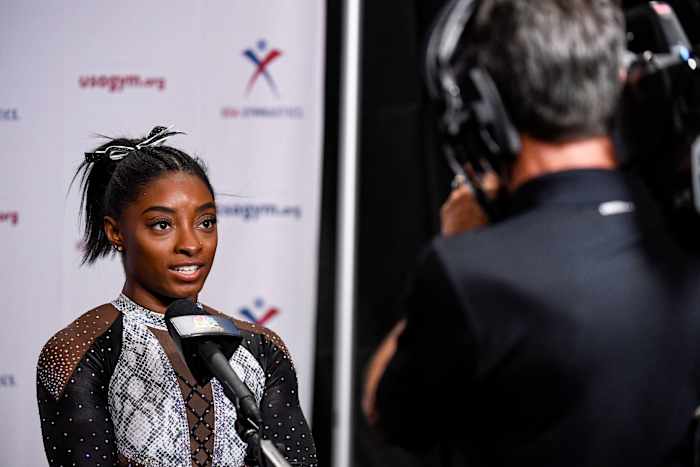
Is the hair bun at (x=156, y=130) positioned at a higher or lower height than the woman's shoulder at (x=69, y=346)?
higher

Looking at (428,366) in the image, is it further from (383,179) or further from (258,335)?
(383,179)

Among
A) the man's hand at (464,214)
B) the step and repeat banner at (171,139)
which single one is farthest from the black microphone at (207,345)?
the step and repeat banner at (171,139)

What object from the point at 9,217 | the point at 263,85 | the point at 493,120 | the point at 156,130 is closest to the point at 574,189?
the point at 493,120

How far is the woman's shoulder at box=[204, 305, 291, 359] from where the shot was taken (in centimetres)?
234

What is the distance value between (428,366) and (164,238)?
44.5 inches

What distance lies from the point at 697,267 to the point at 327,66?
1626 mm

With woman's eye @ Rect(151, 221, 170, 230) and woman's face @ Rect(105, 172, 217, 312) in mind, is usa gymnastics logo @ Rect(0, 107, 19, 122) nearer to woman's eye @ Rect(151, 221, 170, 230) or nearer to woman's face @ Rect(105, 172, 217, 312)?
woman's face @ Rect(105, 172, 217, 312)

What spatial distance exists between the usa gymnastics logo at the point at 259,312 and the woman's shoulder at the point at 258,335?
13 centimetres

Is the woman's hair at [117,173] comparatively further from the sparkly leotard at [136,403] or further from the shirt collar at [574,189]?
the shirt collar at [574,189]

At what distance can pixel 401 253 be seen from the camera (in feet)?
8.95

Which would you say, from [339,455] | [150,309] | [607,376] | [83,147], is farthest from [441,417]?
[83,147]

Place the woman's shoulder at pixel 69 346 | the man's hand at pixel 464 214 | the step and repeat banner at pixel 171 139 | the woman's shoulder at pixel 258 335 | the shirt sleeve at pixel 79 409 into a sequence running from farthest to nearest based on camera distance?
the step and repeat banner at pixel 171 139 < the woman's shoulder at pixel 258 335 < the woman's shoulder at pixel 69 346 < the shirt sleeve at pixel 79 409 < the man's hand at pixel 464 214

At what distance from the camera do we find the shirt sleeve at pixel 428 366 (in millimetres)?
1217

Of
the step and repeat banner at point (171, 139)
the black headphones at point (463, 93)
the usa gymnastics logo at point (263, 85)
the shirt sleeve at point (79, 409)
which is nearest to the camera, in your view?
the black headphones at point (463, 93)
